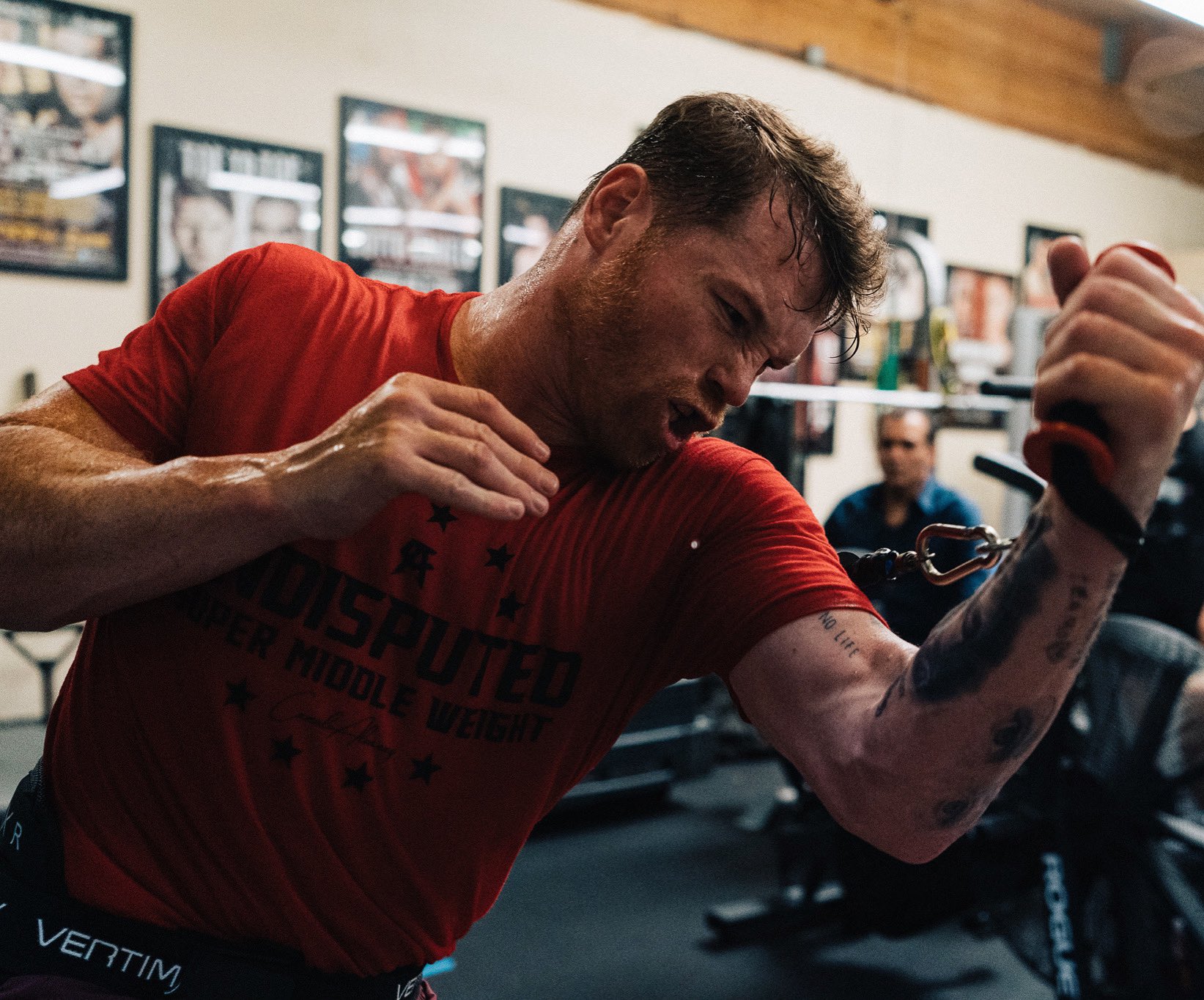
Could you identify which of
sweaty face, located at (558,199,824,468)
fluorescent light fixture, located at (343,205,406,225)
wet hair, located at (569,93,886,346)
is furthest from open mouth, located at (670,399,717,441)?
fluorescent light fixture, located at (343,205,406,225)

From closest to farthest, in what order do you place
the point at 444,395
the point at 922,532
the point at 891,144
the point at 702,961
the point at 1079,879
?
the point at 444,395
the point at 922,532
the point at 1079,879
the point at 702,961
the point at 891,144

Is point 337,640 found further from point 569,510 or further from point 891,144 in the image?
point 891,144

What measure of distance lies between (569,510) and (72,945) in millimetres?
623

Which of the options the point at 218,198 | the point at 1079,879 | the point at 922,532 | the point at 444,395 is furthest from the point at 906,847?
the point at 218,198

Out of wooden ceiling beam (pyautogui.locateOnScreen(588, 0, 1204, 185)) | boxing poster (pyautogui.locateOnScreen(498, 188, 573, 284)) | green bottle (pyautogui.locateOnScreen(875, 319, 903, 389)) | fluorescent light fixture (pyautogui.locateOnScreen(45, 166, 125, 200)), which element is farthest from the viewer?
wooden ceiling beam (pyautogui.locateOnScreen(588, 0, 1204, 185))

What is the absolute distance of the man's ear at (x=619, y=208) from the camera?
109 centimetres

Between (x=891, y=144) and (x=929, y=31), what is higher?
(x=929, y=31)

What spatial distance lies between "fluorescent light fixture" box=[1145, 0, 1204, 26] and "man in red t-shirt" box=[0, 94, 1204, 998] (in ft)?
3.32

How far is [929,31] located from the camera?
539 centimetres

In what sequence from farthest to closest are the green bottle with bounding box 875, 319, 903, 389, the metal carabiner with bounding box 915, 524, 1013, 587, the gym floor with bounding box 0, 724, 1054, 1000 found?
the green bottle with bounding box 875, 319, 903, 389, the gym floor with bounding box 0, 724, 1054, 1000, the metal carabiner with bounding box 915, 524, 1013, 587

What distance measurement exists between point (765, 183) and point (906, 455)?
9.09 ft

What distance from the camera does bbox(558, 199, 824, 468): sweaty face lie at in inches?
40.3

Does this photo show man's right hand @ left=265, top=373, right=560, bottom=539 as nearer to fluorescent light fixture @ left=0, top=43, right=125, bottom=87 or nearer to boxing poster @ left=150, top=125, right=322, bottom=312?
boxing poster @ left=150, top=125, right=322, bottom=312

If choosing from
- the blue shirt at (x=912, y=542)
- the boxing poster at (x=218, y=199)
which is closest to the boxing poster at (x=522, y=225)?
the boxing poster at (x=218, y=199)
